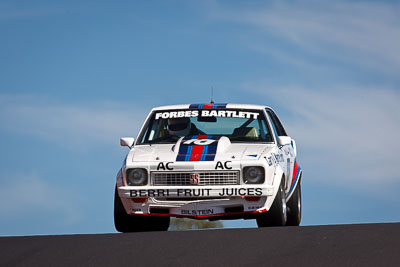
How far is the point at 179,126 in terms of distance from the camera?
11445 mm

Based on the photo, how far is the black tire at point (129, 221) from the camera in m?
10.4

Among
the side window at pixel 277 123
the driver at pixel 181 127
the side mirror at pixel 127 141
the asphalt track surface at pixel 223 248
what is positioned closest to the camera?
the asphalt track surface at pixel 223 248

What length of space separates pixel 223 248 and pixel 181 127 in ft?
15.9

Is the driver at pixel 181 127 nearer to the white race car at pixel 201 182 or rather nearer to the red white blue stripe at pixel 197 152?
the white race car at pixel 201 182

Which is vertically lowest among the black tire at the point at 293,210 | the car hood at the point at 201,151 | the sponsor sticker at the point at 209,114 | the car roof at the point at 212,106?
the black tire at the point at 293,210

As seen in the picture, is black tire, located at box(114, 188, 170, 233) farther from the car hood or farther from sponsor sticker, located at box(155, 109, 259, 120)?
sponsor sticker, located at box(155, 109, 259, 120)

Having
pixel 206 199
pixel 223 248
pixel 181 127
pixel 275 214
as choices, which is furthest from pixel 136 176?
pixel 223 248

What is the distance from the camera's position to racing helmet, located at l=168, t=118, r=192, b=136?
37.2ft

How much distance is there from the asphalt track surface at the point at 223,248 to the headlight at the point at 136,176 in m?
1.83

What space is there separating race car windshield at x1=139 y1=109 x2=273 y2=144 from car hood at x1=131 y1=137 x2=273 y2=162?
1.68 ft

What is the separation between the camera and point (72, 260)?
6457 millimetres

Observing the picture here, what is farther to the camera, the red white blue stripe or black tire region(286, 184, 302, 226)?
black tire region(286, 184, 302, 226)

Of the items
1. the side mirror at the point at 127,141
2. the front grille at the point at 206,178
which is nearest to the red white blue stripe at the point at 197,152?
the front grille at the point at 206,178

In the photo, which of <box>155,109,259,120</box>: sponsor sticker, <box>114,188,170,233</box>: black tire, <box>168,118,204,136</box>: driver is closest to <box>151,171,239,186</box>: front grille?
<box>114,188,170,233</box>: black tire
